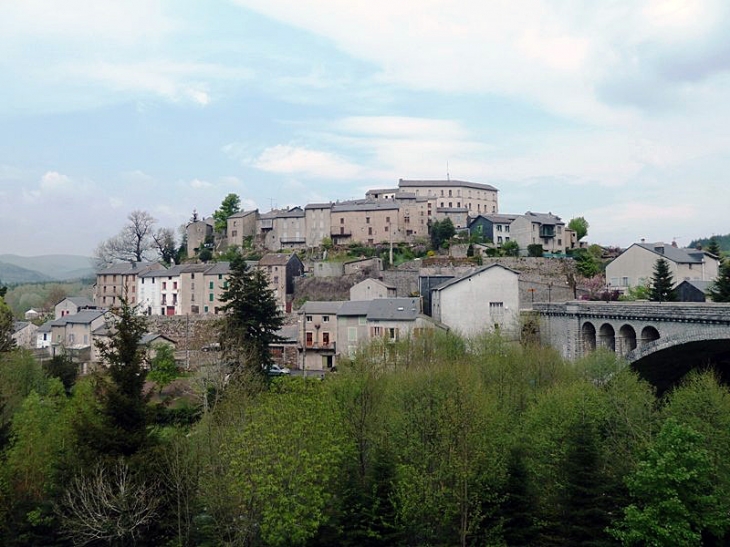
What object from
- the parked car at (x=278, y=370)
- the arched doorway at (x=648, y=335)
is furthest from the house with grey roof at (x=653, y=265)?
the parked car at (x=278, y=370)

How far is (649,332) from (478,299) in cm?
1618

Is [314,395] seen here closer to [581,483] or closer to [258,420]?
[258,420]

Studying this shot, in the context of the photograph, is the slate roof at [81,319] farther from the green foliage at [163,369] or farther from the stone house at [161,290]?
the green foliage at [163,369]

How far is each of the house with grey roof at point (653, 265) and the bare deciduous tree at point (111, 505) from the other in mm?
46197

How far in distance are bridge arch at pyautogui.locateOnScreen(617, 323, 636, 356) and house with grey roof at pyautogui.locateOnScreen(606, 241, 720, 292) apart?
20.9 metres

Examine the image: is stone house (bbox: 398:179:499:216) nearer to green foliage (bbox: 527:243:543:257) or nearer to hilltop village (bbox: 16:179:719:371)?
hilltop village (bbox: 16:179:719:371)

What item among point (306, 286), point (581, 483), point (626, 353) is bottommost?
point (581, 483)

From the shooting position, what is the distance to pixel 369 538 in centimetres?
2050

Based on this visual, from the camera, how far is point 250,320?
39.7m

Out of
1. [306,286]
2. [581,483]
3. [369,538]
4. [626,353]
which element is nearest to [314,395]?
[369,538]

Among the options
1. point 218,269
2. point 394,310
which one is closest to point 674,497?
point 394,310

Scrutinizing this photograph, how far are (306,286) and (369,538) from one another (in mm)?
48908

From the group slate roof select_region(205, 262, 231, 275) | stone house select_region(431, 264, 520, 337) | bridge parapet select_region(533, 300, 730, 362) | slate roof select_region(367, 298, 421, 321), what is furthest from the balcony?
slate roof select_region(205, 262, 231, 275)

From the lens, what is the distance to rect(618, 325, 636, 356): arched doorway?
3325cm
